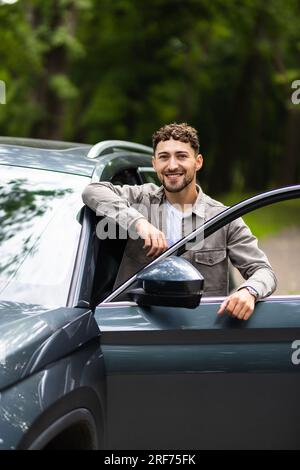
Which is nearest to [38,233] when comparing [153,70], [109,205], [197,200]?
[109,205]

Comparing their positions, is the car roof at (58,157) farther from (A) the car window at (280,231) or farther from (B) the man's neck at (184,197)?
(A) the car window at (280,231)

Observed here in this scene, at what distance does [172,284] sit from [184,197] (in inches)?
35.9

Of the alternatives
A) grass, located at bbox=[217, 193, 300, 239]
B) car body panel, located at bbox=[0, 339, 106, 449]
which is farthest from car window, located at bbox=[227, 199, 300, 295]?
car body panel, located at bbox=[0, 339, 106, 449]

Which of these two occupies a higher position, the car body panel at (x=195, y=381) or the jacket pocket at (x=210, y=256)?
the jacket pocket at (x=210, y=256)

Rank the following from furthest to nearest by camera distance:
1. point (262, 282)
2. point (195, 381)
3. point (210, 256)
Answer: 1. point (210, 256)
2. point (262, 282)
3. point (195, 381)

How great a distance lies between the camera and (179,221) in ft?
12.0

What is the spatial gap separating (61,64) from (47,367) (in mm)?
16554

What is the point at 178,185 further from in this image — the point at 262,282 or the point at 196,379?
the point at 196,379

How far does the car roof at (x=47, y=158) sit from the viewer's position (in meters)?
3.69

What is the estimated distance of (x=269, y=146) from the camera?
39.7 m

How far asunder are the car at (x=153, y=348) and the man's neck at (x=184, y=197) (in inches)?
18.2

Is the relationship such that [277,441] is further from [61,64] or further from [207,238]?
[61,64]

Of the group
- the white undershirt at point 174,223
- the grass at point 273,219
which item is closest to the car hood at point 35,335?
the white undershirt at point 174,223

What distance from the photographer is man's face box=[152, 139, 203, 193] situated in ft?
11.9
